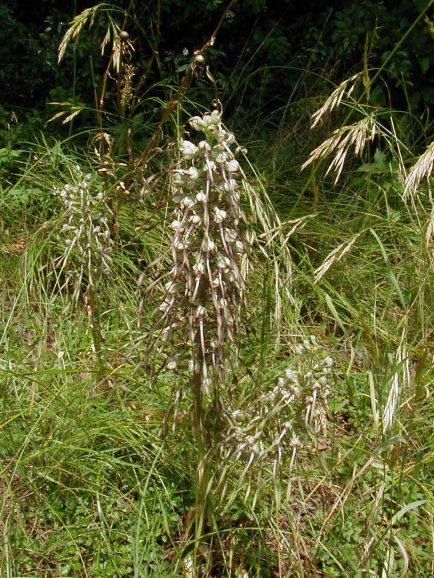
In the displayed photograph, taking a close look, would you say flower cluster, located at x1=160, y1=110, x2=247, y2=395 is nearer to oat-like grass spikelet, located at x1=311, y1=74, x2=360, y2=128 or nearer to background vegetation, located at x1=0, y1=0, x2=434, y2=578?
background vegetation, located at x1=0, y1=0, x2=434, y2=578

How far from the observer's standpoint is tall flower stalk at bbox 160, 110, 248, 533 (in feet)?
6.26

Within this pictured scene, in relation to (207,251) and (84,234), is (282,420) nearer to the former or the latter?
(207,251)

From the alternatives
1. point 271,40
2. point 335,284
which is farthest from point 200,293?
point 271,40

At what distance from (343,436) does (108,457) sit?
82 centimetres

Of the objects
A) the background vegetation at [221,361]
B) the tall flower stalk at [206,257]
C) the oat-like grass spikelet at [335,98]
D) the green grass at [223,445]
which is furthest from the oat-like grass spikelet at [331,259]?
the tall flower stalk at [206,257]

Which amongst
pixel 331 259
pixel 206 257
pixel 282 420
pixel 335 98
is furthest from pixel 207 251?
pixel 335 98

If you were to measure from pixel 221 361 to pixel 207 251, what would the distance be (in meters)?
0.28

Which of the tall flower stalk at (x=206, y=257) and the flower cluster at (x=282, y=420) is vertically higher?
the tall flower stalk at (x=206, y=257)

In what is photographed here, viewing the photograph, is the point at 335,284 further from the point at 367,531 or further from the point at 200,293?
the point at 200,293

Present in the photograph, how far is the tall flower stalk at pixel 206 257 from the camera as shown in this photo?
1.91 meters

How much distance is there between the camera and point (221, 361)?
2.03 metres

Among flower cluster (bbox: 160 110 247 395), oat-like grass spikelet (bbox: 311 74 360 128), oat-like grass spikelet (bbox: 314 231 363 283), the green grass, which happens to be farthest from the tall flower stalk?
oat-like grass spikelet (bbox: 311 74 360 128)

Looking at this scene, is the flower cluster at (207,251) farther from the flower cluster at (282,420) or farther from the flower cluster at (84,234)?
the flower cluster at (84,234)

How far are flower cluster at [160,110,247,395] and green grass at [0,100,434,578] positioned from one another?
0.12m
